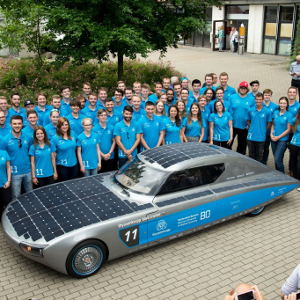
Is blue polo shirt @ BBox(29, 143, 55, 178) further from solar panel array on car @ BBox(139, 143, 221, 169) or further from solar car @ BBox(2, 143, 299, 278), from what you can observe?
solar panel array on car @ BBox(139, 143, 221, 169)

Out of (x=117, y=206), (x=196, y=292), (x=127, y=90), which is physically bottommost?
(x=196, y=292)

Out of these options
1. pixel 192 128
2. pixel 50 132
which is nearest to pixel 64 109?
pixel 50 132

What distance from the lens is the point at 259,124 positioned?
9172mm

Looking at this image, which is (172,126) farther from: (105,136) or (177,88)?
(177,88)

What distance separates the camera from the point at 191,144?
25.2ft

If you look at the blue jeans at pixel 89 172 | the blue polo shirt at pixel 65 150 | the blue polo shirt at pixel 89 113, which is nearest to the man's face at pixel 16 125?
the blue polo shirt at pixel 65 150

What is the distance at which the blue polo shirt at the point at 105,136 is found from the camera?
329 inches

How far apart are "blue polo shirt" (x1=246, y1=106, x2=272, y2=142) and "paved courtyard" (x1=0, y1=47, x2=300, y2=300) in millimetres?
2045

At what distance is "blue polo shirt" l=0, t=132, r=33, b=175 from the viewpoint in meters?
7.18

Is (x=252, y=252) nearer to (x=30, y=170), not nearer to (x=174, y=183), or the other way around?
(x=174, y=183)

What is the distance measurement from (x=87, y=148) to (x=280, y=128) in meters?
4.46

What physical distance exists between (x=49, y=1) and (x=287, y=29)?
61.1 feet

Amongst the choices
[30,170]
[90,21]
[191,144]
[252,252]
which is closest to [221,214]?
[252,252]

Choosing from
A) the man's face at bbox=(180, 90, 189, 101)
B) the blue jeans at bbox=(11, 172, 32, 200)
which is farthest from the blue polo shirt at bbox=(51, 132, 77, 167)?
the man's face at bbox=(180, 90, 189, 101)
